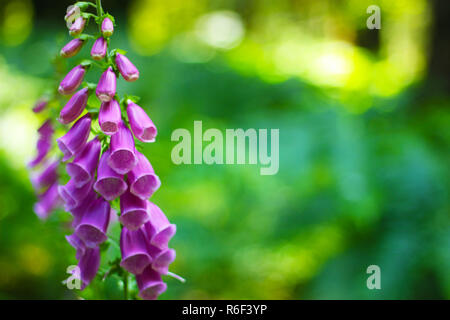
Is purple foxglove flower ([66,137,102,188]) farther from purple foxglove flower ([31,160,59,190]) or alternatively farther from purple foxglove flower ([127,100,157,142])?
purple foxglove flower ([31,160,59,190])

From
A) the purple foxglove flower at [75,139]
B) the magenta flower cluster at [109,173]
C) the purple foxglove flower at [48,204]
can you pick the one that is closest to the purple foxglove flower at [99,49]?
the magenta flower cluster at [109,173]

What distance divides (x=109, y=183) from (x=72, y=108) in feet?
0.36

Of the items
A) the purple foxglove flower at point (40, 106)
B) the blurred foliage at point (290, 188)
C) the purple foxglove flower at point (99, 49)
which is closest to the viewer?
the purple foxglove flower at point (99, 49)

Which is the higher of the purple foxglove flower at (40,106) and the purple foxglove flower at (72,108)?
the purple foxglove flower at (40,106)

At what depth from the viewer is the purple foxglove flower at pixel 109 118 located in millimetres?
599

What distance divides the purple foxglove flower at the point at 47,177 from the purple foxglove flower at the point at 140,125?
41 centimetres

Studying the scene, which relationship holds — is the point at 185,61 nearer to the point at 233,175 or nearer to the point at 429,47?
the point at 233,175

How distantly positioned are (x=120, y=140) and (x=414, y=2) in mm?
6638

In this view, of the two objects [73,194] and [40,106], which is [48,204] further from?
[73,194]

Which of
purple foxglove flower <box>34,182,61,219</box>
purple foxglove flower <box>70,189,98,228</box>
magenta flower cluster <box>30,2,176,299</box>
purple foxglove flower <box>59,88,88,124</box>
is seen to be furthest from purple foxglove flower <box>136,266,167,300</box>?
purple foxglove flower <box>34,182,61,219</box>

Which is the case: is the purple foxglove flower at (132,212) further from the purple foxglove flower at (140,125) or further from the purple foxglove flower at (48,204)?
the purple foxglove flower at (48,204)

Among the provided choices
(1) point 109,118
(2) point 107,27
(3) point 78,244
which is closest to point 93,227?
(3) point 78,244

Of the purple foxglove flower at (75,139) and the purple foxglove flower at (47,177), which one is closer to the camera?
the purple foxglove flower at (75,139)

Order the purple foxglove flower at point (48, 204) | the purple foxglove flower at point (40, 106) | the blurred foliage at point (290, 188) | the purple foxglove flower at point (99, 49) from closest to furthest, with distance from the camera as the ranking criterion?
the purple foxglove flower at point (99, 49) → the purple foxglove flower at point (40, 106) → the purple foxglove flower at point (48, 204) → the blurred foliage at point (290, 188)
